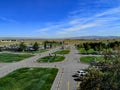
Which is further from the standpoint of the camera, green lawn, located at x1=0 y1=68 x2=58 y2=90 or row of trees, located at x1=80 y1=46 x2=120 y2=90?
green lawn, located at x1=0 y1=68 x2=58 y2=90

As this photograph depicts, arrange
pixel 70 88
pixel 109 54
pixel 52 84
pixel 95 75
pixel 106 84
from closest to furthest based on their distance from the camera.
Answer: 1. pixel 106 84
2. pixel 95 75
3. pixel 109 54
4. pixel 70 88
5. pixel 52 84

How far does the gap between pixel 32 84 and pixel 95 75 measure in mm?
19008

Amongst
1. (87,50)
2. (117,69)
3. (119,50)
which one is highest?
(119,50)

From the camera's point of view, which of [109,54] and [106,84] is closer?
[106,84]

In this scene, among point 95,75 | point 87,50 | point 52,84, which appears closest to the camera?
point 95,75

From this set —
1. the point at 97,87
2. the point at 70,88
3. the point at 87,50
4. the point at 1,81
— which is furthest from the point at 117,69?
the point at 87,50

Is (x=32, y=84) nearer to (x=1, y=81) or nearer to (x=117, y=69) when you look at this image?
(x=1, y=81)

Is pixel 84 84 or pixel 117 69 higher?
pixel 117 69

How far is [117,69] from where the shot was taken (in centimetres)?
1398

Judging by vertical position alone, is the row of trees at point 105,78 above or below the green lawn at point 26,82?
above

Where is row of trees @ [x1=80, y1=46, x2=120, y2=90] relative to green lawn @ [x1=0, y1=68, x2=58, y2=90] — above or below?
above

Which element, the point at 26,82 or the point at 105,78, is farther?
the point at 26,82

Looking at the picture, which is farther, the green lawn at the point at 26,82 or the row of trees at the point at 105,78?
the green lawn at the point at 26,82

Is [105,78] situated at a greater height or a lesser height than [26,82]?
greater
